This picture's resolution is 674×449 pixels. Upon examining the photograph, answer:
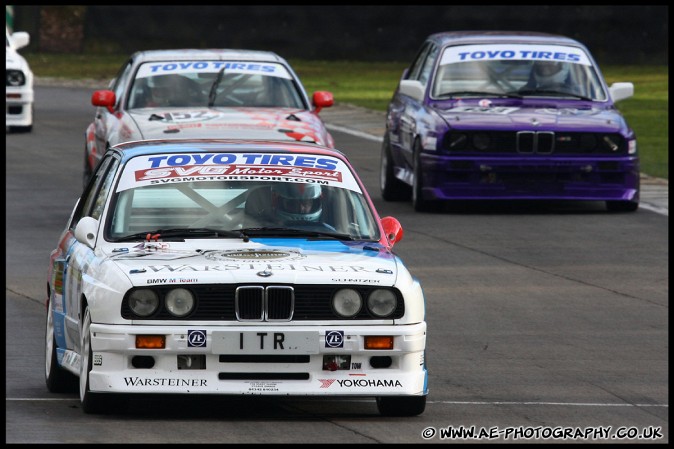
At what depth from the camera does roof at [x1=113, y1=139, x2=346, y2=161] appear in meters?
10.1

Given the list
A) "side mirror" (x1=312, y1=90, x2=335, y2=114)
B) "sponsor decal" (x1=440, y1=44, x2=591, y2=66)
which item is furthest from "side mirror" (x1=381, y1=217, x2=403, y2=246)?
"sponsor decal" (x1=440, y1=44, x2=591, y2=66)

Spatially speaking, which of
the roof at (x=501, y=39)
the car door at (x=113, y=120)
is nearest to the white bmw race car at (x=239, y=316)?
the car door at (x=113, y=120)

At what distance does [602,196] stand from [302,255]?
981 cm

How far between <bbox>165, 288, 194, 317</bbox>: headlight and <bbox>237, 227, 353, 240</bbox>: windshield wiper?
0.86m

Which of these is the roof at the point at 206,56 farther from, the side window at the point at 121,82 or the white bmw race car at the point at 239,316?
the white bmw race car at the point at 239,316

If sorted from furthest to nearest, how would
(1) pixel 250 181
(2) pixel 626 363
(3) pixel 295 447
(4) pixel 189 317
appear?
(2) pixel 626 363
(1) pixel 250 181
(4) pixel 189 317
(3) pixel 295 447

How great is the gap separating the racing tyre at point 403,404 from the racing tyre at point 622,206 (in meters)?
Answer: 10.1

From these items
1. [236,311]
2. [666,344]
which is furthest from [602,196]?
[236,311]

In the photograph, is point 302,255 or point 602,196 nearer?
point 302,255

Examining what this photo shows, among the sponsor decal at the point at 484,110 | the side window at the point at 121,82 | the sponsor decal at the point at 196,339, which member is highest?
the sponsor decal at the point at 196,339

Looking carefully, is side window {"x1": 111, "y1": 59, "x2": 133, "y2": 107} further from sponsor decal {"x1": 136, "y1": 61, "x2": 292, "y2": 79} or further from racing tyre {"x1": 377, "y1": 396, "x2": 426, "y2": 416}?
racing tyre {"x1": 377, "y1": 396, "x2": 426, "y2": 416}

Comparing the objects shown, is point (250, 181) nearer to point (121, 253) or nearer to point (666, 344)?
point (121, 253)

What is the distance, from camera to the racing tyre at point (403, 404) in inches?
352

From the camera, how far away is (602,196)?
60.6 ft
